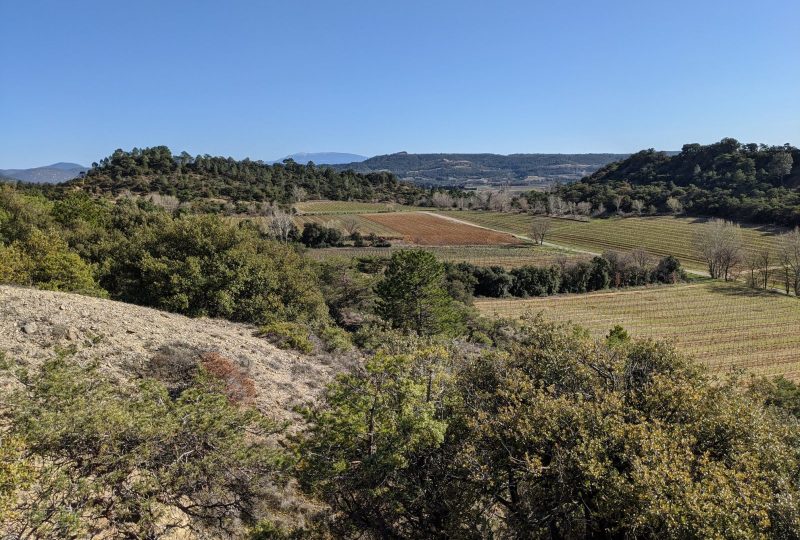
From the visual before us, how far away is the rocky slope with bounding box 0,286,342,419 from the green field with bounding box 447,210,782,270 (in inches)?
3146

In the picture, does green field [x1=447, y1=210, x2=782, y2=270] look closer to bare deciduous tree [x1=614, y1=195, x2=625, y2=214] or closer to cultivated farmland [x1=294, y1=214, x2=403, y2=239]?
bare deciduous tree [x1=614, y1=195, x2=625, y2=214]

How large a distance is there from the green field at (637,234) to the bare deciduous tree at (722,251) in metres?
5.00

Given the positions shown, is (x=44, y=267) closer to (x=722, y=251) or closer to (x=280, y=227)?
(x=280, y=227)

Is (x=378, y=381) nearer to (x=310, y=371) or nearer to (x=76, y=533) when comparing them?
(x=76, y=533)

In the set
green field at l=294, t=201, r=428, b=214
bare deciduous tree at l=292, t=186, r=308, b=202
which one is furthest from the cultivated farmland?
bare deciduous tree at l=292, t=186, r=308, b=202

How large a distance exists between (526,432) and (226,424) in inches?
241

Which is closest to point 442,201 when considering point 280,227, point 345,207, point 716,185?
point 345,207

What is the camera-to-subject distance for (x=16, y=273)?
76.8 ft

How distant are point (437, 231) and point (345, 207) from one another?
4010 cm

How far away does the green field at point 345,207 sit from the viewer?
121 metres

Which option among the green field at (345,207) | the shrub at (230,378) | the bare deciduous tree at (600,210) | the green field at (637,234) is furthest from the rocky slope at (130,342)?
the bare deciduous tree at (600,210)

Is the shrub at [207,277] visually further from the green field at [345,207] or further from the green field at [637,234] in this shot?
the green field at [345,207]

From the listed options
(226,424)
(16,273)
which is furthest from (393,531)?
(16,273)

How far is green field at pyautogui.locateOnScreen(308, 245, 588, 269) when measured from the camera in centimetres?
7512
